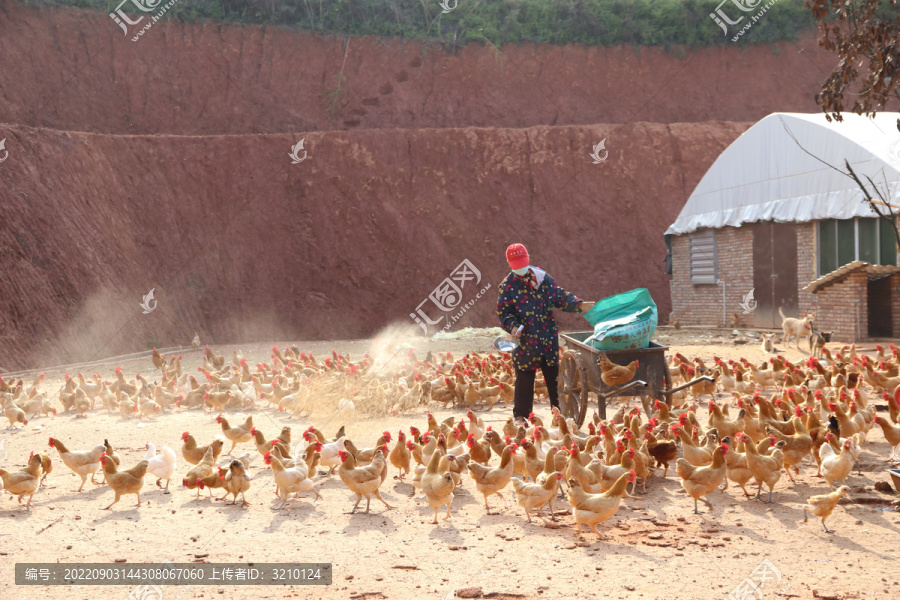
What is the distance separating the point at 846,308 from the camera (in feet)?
56.9

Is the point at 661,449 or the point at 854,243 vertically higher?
the point at 854,243

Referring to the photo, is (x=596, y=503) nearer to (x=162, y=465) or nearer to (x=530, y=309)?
(x=530, y=309)

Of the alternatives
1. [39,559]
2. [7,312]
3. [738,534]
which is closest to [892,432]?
[738,534]

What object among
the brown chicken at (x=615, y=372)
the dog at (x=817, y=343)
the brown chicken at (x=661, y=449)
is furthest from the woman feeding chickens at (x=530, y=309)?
the dog at (x=817, y=343)

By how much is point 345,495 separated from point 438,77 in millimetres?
32980

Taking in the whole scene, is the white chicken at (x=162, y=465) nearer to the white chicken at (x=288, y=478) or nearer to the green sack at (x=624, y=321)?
the white chicken at (x=288, y=478)

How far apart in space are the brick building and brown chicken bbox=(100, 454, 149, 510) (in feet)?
47.2

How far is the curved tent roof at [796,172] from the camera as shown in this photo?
707 inches

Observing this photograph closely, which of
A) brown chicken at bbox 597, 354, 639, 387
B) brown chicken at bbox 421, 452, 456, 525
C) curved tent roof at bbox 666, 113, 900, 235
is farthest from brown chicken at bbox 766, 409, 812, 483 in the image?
curved tent roof at bbox 666, 113, 900, 235

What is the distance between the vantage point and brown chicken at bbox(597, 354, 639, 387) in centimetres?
786

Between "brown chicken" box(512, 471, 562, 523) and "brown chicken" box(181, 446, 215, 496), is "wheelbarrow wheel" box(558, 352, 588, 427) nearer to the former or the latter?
"brown chicken" box(512, 471, 562, 523)

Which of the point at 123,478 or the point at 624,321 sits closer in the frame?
the point at 123,478

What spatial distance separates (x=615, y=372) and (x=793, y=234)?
15208 mm

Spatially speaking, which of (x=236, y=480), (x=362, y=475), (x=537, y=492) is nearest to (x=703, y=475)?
(x=537, y=492)
